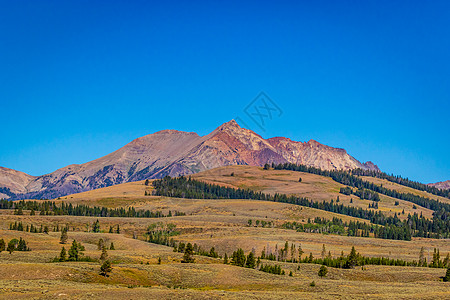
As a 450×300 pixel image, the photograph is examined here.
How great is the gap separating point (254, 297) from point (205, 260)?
49.3 metres

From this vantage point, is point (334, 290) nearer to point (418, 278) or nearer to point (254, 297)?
point (254, 297)

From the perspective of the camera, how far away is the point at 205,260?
11300cm

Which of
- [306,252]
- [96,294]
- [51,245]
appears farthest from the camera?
[306,252]

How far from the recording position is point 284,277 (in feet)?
302

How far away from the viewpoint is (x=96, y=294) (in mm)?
60938

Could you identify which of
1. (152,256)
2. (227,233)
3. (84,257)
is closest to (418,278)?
(152,256)

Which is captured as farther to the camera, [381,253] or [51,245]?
[381,253]

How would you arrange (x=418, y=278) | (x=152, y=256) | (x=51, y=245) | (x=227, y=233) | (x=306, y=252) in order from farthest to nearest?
1. (x=227, y=233)
2. (x=306, y=252)
3. (x=51, y=245)
4. (x=152, y=256)
5. (x=418, y=278)

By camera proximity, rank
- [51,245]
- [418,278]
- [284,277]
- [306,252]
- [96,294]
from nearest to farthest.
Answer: [96,294] < [284,277] < [418,278] < [51,245] < [306,252]

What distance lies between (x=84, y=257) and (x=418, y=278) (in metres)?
67.2

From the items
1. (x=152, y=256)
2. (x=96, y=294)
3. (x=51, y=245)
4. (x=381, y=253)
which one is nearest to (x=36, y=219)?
(x=51, y=245)

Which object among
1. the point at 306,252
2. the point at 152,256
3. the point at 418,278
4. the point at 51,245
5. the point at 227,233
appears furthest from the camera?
the point at 227,233

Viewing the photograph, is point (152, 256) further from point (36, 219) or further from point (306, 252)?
point (36, 219)

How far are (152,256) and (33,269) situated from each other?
38.9 metres
